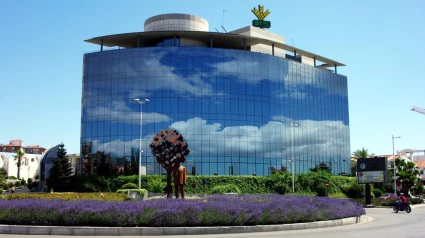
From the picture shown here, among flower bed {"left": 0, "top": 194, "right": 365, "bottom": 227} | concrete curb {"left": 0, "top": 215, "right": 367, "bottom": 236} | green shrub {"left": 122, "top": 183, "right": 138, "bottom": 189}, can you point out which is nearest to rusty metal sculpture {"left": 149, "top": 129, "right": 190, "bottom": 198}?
flower bed {"left": 0, "top": 194, "right": 365, "bottom": 227}

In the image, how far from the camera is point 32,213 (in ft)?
64.8

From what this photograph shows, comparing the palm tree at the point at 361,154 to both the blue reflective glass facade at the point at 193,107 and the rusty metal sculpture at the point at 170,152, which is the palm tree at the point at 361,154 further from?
the rusty metal sculpture at the point at 170,152

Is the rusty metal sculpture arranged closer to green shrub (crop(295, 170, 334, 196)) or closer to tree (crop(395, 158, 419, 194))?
green shrub (crop(295, 170, 334, 196))

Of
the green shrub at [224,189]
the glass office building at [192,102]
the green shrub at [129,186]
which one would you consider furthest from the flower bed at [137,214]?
the glass office building at [192,102]

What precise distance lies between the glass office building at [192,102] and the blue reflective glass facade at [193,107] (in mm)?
139

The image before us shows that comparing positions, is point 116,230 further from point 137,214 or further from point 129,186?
point 129,186

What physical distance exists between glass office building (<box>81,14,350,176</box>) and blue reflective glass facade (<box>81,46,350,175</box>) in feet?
0.46

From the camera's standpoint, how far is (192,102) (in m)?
65.1

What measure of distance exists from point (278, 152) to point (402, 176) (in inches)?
1016

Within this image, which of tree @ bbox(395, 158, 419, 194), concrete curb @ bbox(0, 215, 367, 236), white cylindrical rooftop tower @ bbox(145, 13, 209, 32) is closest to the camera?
concrete curb @ bbox(0, 215, 367, 236)

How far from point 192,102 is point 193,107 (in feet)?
2.37

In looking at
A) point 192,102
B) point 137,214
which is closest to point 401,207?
point 137,214

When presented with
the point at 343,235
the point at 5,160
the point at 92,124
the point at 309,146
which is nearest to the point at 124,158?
the point at 92,124

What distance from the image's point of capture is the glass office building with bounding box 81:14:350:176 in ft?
212
